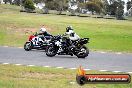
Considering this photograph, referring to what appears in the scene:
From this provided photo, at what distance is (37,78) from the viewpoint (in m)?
13.2

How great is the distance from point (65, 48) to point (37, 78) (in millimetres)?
7670

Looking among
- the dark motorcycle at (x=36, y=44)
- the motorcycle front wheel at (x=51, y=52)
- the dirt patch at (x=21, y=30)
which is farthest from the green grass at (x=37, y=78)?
the dirt patch at (x=21, y=30)

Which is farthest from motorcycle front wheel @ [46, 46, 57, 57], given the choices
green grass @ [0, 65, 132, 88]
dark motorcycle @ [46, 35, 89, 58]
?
green grass @ [0, 65, 132, 88]

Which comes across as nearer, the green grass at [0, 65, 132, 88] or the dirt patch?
the green grass at [0, 65, 132, 88]

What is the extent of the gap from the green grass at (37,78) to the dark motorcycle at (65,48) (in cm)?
504

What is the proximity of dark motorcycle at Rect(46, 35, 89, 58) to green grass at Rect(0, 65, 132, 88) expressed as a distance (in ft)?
16.6

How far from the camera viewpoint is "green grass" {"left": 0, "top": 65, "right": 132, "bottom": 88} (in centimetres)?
1187

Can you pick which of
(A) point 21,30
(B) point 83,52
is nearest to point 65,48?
(B) point 83,52

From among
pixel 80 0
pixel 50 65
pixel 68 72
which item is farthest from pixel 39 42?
pixel 80 0

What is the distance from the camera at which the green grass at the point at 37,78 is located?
11.9 metres

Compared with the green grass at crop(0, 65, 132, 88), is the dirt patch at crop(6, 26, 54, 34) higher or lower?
lower

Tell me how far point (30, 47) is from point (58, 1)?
86.1 meters

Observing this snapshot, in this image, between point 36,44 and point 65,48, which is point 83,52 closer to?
point 65,48

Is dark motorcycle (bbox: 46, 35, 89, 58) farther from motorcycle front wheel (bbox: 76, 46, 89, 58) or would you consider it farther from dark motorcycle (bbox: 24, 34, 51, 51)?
dark motorcycle (bbox: 24, 34, 51, 51)
